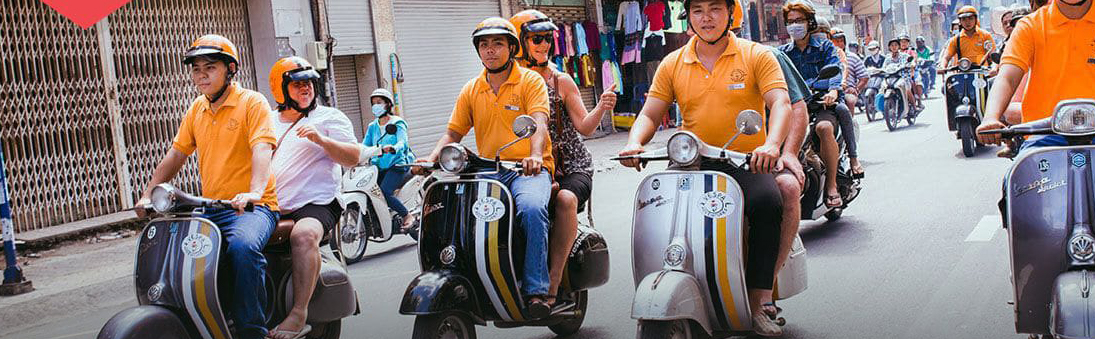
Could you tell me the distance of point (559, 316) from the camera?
5.50m

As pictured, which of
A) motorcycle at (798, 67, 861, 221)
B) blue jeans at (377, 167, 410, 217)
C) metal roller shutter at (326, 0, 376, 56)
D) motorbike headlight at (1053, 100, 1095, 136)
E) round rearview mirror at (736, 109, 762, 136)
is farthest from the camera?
metal roller shutter at (326, 0, 376, 56)

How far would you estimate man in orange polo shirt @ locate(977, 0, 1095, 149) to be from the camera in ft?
15.2

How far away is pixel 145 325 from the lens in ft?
14.2

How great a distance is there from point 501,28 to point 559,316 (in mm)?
1401

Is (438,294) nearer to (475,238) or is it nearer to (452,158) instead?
(475,238)

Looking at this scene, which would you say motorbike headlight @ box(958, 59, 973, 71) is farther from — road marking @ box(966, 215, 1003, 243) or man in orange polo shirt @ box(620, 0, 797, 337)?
man in orange polo shirt @ box(620, 0, 797, 337)

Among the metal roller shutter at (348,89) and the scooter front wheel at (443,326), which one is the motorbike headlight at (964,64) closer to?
the metal roller shutter at (348,89)

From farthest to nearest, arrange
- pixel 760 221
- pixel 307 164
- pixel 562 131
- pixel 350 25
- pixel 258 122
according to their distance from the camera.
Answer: pixel 350 25, pixel 562 131, pixel 307 164, pixel 258 122, pixel 760 221

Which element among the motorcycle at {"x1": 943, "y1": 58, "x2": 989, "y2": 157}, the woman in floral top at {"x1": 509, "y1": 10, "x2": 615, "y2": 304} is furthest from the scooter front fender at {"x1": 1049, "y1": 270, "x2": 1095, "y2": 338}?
the motorcycle at {"x1": 943, "y1": 58, "x2": 989, "y2": 157}

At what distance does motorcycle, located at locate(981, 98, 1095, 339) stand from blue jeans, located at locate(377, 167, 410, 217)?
268 inches

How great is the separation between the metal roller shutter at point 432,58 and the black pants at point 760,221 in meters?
14.0

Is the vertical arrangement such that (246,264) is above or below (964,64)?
below

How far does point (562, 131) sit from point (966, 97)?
932 cm

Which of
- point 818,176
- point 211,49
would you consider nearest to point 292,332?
point 211,49
